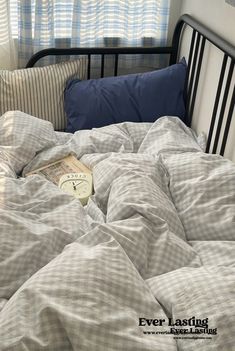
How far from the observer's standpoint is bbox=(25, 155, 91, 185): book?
5.40 feet

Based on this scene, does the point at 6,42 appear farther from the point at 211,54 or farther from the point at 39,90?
the point at 211,54

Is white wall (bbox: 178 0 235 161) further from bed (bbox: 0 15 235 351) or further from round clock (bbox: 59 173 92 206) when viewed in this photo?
round clock (bbox: 59 173 92 206)

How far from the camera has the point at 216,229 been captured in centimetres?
126

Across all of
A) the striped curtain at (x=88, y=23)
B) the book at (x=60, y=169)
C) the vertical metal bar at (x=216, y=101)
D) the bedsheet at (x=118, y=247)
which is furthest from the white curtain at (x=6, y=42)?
the vertical metal bar at (x=216, y=101)

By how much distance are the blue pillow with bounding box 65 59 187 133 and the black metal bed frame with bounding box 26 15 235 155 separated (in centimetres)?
7

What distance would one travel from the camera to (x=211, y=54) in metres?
1.83

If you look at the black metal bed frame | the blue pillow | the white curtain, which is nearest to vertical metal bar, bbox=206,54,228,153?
the black metal bed frame

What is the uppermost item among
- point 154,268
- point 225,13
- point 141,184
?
point 225,13

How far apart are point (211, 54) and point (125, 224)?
1075 millimetres

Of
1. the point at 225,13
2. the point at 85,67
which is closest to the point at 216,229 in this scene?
the point at 225,13

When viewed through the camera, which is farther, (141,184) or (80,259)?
(141,184)

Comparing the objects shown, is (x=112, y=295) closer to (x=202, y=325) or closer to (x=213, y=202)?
(x=202, y=325)

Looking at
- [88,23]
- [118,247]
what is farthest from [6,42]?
[118,247]

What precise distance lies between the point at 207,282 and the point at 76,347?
1.10ft
